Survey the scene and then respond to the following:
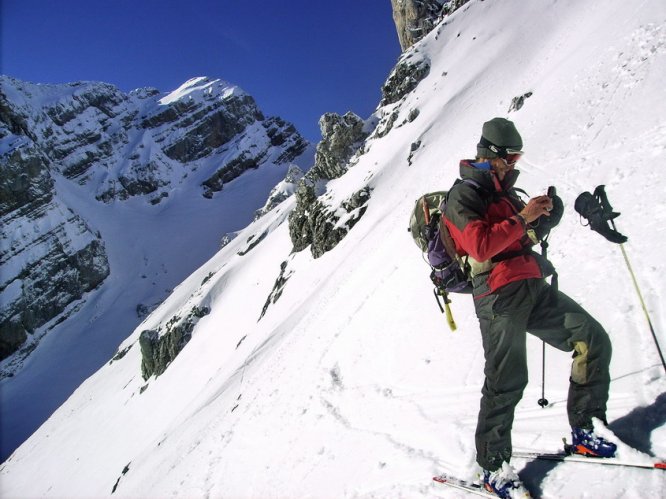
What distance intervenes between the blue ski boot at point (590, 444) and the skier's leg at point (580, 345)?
2.6 inches

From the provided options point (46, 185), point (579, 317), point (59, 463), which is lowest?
point (59, 463)

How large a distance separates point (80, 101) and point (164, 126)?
2821 cm

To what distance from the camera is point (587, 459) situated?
3598mm

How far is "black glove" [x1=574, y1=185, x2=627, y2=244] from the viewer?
3.70 meters

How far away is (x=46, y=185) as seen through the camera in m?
108

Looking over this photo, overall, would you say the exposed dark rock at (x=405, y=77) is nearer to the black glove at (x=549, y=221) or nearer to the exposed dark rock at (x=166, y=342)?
the exposed dark rock at (x=166, y=342)

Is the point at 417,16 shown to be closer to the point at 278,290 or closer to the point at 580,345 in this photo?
the point at 278,290

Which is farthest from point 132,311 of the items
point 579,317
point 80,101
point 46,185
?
point 579,317

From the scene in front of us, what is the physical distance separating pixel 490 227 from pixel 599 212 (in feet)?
4.08

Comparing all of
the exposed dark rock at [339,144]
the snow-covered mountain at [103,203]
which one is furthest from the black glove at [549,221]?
the snow-covered mountain at [103,203]

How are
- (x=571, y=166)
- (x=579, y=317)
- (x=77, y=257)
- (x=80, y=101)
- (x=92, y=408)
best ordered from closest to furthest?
(x=579, y=317) → (x=571, y=166) → (x=92, y=408) → (x=77, y=257) → (x=80, y=101)

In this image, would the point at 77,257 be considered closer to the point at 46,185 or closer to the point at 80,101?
the point at 46,185

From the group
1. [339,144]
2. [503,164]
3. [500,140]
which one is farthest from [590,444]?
[339,144]

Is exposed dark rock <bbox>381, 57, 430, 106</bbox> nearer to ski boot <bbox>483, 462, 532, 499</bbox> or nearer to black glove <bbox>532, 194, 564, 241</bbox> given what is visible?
black glove <bbox>532, 194, 564, 241</bbox>
